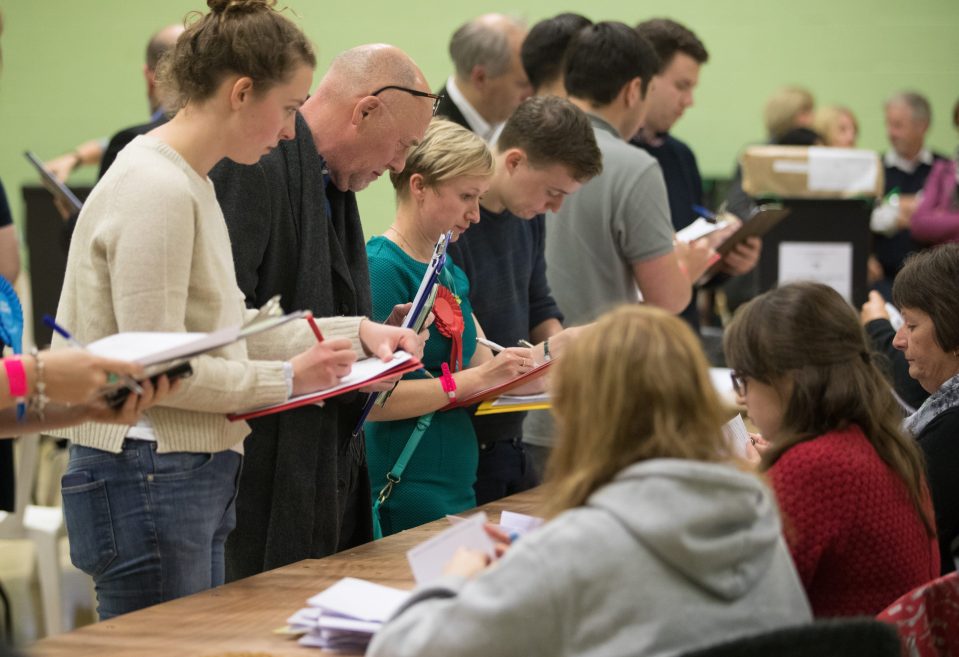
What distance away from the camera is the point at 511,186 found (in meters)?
3.04

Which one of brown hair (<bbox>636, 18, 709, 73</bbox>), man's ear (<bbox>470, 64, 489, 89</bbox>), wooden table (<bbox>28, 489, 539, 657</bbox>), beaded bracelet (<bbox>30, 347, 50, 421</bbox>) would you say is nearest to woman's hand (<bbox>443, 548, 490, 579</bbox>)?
wooden table (<bbox>28, 489, 539, 657</bbox>)

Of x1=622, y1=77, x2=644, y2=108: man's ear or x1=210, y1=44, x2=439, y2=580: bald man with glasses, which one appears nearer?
x1=210, y1=44, x2=439, y2=580: bald man with glasses

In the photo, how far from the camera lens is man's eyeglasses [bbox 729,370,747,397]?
79.0 inches

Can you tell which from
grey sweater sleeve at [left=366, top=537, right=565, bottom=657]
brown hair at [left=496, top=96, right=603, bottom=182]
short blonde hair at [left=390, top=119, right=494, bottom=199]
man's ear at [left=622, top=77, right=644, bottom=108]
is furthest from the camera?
man's ear at [left=622, top=77, right=644, bottom=108]

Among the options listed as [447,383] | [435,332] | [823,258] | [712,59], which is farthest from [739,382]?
[712,59]

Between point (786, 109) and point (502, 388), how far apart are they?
15.4 ft

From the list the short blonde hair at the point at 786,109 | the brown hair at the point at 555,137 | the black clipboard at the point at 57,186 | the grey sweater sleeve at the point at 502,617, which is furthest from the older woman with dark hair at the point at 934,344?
the short blonde hair at the point at 786,109

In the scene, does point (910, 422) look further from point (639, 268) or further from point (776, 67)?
point (776, 67)

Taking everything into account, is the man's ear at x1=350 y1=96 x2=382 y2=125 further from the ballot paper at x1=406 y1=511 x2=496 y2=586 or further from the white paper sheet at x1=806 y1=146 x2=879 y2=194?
the white paper sheet at x1=806 y1=146 x2=879 y2=194

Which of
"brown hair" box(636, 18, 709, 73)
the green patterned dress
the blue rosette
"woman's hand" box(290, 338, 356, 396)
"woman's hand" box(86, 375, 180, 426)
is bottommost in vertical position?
the green patterned dress

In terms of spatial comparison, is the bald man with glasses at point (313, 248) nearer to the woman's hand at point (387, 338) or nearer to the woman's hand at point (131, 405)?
the woman's hand at point (387, 338)

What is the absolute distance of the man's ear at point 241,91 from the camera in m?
2.00

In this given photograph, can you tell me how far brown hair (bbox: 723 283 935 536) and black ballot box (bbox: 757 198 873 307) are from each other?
12.0 feet

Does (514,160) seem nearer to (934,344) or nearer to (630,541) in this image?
(934,344)
